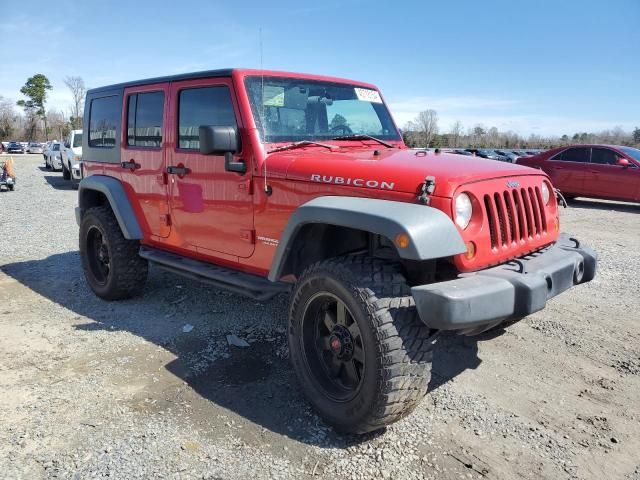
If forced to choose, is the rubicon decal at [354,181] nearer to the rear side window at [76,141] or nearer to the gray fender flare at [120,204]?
the gray fender flare at [120,204]

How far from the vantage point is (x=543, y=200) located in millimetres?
3395

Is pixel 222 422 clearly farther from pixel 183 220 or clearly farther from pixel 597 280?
pixel 597 280

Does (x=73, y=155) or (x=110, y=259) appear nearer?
(x=110, y=259)

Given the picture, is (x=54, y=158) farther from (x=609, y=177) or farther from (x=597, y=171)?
(x=609, y=177)

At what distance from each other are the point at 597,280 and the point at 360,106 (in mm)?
3491

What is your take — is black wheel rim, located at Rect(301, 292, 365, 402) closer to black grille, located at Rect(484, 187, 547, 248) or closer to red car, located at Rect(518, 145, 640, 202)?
black grille, located at Rect(484, 187, 547, 248)

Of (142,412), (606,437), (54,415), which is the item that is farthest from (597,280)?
(54,415)

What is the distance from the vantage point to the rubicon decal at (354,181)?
9.13ft

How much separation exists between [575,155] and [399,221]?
12.0 metres

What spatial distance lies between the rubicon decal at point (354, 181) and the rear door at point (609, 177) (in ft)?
36.5

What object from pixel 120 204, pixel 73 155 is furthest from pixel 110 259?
pixel 73 155

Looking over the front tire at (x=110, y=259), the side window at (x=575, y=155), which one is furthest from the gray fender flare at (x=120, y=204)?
the side window at (x=575, y=155)

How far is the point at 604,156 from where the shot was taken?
39.6 feet

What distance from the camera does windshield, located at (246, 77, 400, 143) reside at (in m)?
3.58
